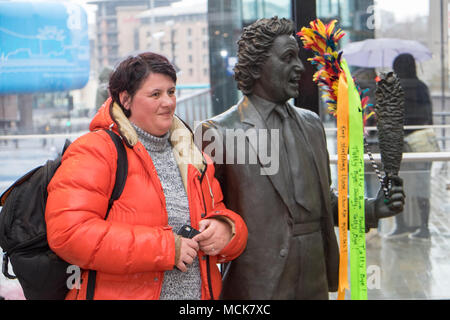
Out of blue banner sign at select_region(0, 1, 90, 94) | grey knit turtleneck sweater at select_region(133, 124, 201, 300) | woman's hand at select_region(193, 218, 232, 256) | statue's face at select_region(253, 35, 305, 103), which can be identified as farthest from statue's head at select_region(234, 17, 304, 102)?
blue banner sign at select_region(0, 1, 90, 94)

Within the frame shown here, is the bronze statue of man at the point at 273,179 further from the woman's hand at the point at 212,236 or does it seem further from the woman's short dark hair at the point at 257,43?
Result: the woman's hand at the point at 212,236

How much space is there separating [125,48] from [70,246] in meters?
3.04

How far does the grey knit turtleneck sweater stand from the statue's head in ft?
1.48

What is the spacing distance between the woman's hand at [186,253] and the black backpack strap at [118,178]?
0.26m

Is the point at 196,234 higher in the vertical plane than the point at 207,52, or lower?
lower

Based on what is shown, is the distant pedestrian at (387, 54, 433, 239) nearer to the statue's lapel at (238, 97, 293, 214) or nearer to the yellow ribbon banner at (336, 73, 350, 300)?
the yellow ribbon banner at (336, 73, 350, 300)

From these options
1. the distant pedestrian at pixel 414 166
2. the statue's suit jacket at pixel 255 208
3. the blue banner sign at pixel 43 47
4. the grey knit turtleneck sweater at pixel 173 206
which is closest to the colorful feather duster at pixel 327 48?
the statue's suit jacket at pixel 255 208

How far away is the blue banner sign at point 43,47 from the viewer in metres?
4.18

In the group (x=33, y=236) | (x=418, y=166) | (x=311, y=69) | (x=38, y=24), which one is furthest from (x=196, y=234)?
(x=38, y=24)

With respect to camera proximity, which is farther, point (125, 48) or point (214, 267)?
point (125, 48)

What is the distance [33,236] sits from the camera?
190cm

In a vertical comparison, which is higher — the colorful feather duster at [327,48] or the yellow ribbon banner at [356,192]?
the colorful feather duster at [327,48]

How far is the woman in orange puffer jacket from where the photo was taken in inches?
70.2

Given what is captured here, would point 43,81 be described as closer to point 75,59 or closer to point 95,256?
point 75,59
